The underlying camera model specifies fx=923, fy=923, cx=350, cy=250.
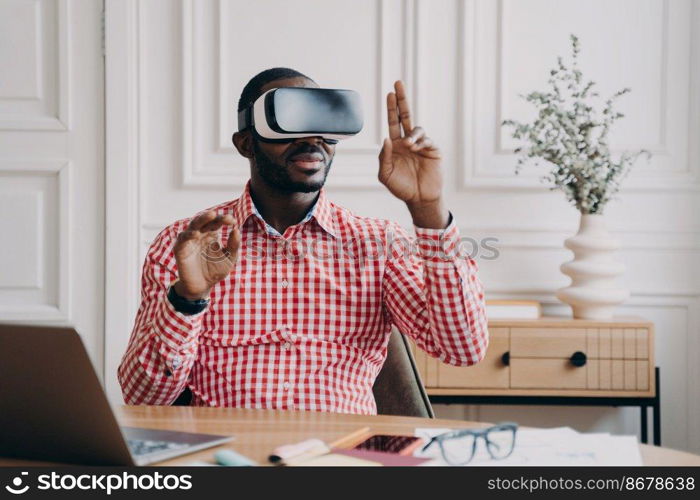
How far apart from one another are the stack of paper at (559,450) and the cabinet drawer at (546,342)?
1377 mm

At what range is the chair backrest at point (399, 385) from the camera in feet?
5.20

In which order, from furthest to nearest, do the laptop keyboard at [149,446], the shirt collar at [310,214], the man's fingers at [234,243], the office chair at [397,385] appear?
the shirt collar at [310,214] → the office chair at [397,385] → the man's fingers at [234,243] → the laptop keyboard at [149,446]

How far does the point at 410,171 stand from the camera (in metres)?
1.48

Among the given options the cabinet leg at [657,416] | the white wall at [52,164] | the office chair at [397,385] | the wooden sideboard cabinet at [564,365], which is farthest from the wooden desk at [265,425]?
the white wall at [52,164]

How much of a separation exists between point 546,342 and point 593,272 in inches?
9.2

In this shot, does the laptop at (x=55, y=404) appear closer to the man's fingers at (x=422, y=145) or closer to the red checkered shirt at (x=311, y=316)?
the red checkered shirt at (x=311, y=316)

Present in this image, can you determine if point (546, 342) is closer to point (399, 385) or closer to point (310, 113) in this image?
point (399, 385)

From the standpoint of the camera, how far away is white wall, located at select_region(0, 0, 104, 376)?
283 centimetres

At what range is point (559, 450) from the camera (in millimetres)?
996

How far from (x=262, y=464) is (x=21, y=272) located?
2.11 meters

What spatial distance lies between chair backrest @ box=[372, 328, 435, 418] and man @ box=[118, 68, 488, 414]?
0.07ft

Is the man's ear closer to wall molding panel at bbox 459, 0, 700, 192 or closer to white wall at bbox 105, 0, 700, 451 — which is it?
white wall at bbox 105, 0, 700, 451

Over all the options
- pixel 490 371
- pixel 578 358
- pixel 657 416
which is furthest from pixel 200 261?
pixel 657 416
